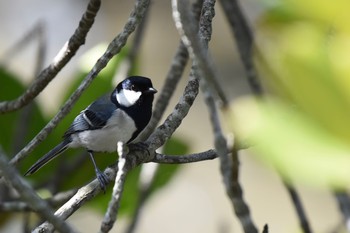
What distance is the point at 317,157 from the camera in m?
0.44

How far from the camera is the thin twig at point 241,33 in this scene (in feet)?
5.78

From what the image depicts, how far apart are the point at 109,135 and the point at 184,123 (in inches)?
102

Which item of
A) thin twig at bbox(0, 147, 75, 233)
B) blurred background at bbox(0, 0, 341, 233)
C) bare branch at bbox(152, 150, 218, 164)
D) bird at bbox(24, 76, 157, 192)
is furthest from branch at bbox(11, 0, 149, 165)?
blurred background at bbox(0, 0, 341, 233)

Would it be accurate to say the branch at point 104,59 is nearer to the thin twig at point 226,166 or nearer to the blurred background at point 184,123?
the thin twig at point 226,166

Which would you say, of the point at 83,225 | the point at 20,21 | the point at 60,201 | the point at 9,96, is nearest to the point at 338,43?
the point at 60,201

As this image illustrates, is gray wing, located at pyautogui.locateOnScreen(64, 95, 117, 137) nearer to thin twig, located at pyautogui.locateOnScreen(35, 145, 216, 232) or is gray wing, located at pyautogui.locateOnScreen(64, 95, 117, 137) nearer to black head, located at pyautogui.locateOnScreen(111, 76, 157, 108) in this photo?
black head, located at pyautogui.locateOnScreen(111, 76, 157, 108)

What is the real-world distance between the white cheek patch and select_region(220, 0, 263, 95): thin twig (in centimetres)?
35

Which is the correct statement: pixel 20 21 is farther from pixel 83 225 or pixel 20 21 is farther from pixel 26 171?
pixel 26 171

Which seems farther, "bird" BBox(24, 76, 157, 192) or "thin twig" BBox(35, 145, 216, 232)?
"bird" BBox(24, 76, 157, 192)

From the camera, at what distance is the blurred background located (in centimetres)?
399

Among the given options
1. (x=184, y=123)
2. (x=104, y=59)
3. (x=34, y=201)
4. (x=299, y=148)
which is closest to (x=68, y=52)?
(x=104, y=59)

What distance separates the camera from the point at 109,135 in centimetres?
194

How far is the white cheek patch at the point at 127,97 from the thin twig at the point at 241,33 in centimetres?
35

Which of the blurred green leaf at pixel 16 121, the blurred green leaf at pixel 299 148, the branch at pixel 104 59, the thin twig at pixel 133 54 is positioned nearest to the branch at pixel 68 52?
the branch at pixel 104 59
